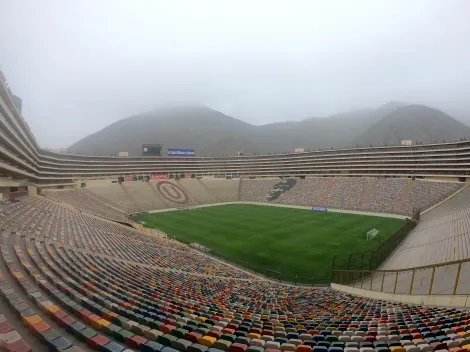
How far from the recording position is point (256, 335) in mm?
6570

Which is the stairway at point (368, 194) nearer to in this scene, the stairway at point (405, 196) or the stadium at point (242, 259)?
the stadium at point (242, 259)

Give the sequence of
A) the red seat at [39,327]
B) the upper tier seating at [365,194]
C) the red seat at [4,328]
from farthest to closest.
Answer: the upper tier seating at [365,194] → the red seat at [39,327] → the red seat at [4,328]

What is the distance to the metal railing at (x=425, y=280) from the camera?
12403 mm

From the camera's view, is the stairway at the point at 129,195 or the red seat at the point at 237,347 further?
the stairway at the point at 129,195

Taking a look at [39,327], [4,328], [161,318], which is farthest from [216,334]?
[4,328]

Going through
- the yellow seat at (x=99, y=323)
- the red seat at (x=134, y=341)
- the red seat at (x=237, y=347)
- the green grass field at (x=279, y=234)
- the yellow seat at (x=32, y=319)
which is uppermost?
the yellow seat at (x=32, y=319)

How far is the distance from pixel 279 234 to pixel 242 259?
1064cm

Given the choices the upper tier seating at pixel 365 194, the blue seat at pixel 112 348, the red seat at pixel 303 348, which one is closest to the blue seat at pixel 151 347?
the blue seat at pixel 112 348

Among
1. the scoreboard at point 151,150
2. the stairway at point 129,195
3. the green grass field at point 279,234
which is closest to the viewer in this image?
the green grass field at point 279,234

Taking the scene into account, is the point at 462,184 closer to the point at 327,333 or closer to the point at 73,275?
the point at 327,333

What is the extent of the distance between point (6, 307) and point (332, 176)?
81280 millimetres

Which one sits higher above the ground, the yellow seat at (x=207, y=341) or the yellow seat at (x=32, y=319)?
the yellow seat at (x=32, y=319)

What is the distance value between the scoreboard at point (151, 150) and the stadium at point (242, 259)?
12795mm

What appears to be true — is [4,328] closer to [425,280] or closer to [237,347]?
[237,347]
